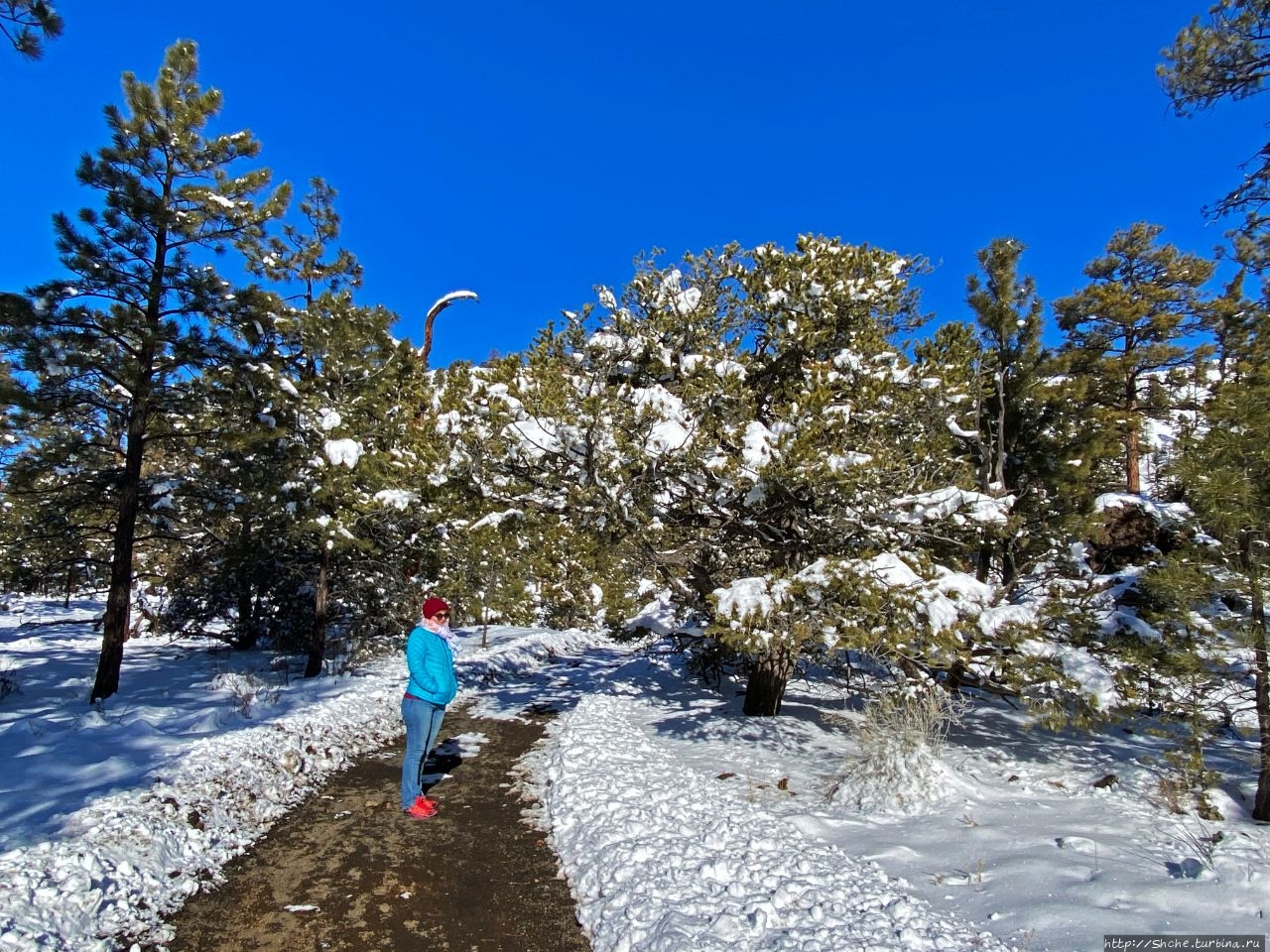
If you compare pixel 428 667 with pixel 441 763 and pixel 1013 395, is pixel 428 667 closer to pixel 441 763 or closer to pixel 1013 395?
pixel 441 763

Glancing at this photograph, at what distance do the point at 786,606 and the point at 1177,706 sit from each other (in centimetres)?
363

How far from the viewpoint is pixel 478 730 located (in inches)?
432

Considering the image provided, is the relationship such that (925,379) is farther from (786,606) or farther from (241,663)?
(241,663)

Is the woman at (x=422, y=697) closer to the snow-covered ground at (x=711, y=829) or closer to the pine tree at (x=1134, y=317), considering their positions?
the snow-covered ground at (x=711, y=829)

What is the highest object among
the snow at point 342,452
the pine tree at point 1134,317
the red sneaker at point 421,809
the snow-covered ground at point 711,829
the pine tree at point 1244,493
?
the pine tree at point 1134,317

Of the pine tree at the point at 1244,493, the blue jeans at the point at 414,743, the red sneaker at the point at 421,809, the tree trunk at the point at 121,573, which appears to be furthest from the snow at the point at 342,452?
the pine tree at the point at 1244,493

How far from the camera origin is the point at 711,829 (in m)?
5.70

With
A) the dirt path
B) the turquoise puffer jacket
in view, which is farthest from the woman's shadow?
the turquoise puffer jacket

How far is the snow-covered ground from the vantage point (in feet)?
13.4

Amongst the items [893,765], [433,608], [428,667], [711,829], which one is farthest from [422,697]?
[893,765]

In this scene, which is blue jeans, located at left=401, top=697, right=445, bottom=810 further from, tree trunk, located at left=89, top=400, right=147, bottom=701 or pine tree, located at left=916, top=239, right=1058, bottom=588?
pine tree, located at left=916, top=239, right=1058, bottom=588

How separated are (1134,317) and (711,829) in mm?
22745

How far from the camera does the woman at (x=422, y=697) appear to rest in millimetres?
6812

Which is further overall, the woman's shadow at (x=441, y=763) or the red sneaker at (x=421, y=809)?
the woman's shadow at (x=441, y=763)
